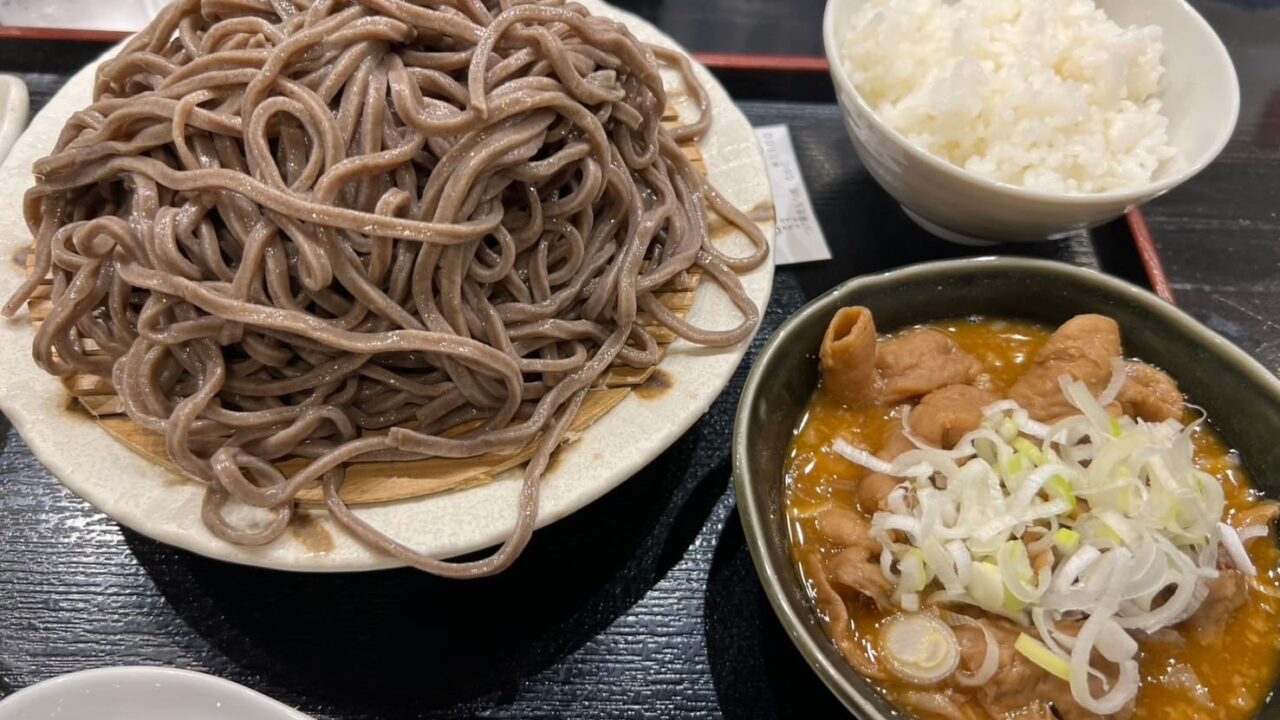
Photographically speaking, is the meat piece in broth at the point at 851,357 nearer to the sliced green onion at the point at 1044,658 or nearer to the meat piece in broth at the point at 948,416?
the meat piece in broth at the point at 948,416

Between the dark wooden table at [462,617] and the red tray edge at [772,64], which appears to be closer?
the dark wooden table at [462,617]

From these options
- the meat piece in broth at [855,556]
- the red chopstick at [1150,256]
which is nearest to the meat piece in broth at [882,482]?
the meat piece in broth at [855,556]

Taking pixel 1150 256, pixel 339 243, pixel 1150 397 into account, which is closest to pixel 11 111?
pixel 339 243

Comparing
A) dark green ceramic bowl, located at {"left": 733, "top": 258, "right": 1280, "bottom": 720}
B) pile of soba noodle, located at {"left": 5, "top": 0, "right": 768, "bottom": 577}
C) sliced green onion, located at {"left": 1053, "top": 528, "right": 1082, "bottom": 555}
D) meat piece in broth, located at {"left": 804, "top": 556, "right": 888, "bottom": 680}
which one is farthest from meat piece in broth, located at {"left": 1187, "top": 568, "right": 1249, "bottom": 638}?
pile of soba noodle, located at {"left": 5, "top": 0, "right": 768, "bottom": 577}

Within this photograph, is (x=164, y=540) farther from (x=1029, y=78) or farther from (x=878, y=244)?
(x=1029, y=78)

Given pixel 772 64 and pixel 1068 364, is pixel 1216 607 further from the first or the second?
pixel 772 64

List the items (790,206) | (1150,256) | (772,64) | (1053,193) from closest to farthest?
(1053,193)
(1150,256)
(790,206)
(772,64)
